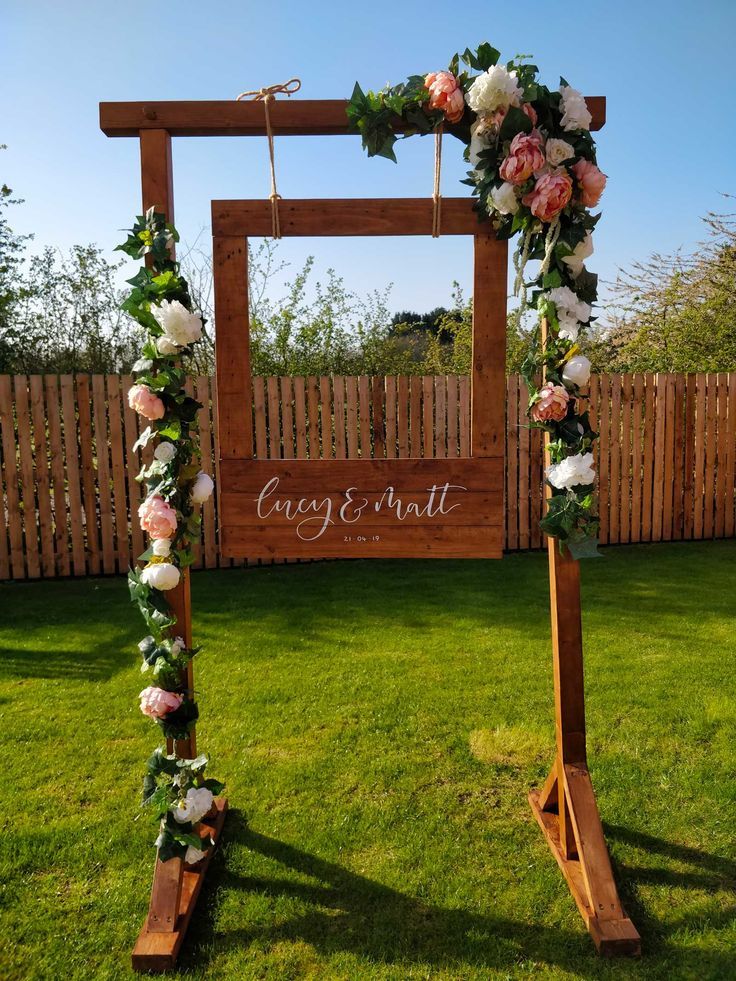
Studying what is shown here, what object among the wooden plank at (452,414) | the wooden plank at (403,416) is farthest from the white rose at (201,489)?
the wooden plank at (452,414)

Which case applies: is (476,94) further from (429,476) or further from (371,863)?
(371,863)

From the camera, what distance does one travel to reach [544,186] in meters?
2.38

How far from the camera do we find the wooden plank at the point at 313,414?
22.5 ft

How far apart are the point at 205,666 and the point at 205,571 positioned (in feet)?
8.39

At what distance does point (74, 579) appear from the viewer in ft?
22.0

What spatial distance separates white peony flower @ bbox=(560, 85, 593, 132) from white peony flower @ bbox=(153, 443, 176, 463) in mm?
1729

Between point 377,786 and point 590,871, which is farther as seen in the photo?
point 377,786

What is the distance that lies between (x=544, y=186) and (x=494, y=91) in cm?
37

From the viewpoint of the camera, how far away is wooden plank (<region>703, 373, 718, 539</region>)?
789 cm

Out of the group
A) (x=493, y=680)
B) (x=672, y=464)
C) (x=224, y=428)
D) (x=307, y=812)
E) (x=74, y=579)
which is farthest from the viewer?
(x=672, y=464)

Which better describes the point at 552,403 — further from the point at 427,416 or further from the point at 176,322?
the point at 427,416

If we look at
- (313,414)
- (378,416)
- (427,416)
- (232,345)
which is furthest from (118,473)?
(232,345)

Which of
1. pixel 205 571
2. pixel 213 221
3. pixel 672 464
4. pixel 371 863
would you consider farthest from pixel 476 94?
pixel 672 464

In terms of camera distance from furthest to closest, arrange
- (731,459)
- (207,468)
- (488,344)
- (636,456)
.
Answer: (731,459) → (636,456) → (207,468) → (488,344)
